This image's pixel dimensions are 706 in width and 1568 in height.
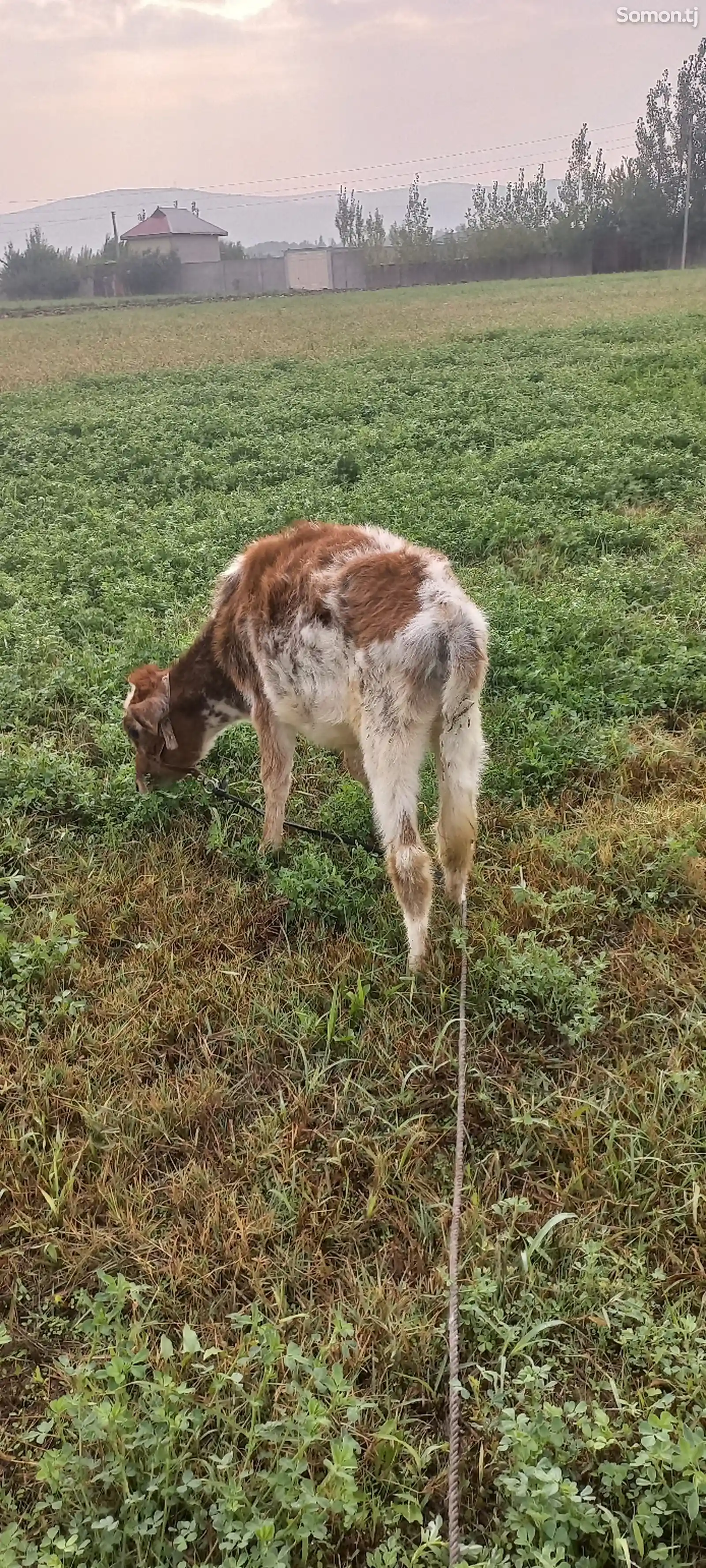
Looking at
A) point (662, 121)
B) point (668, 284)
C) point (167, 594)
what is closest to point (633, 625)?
point (167, 594)

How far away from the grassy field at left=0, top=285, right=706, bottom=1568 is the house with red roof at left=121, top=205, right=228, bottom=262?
3801 inches

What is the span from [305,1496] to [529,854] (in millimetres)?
2831

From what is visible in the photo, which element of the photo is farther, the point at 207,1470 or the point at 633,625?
the point at 633,625

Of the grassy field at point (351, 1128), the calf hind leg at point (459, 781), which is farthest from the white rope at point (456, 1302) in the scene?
the calf hind leg at point (459, 781)

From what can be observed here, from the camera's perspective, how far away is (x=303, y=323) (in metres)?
35.6

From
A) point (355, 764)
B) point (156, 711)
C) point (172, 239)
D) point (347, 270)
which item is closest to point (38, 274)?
point (172, 239)

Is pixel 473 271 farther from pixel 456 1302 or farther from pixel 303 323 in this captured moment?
pixel 456 1302

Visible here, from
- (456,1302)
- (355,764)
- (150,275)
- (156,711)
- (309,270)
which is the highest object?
(309,270)

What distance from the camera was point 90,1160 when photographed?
3.27 metres

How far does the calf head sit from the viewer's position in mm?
5082

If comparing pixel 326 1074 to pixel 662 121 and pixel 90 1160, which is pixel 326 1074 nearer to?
pixel 90 1160

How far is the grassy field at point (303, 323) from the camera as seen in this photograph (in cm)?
2423

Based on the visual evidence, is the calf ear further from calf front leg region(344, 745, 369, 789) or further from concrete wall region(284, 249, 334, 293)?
concrete wall region(284, 249, 334, 293)

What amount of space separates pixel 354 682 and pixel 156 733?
5.14ft
